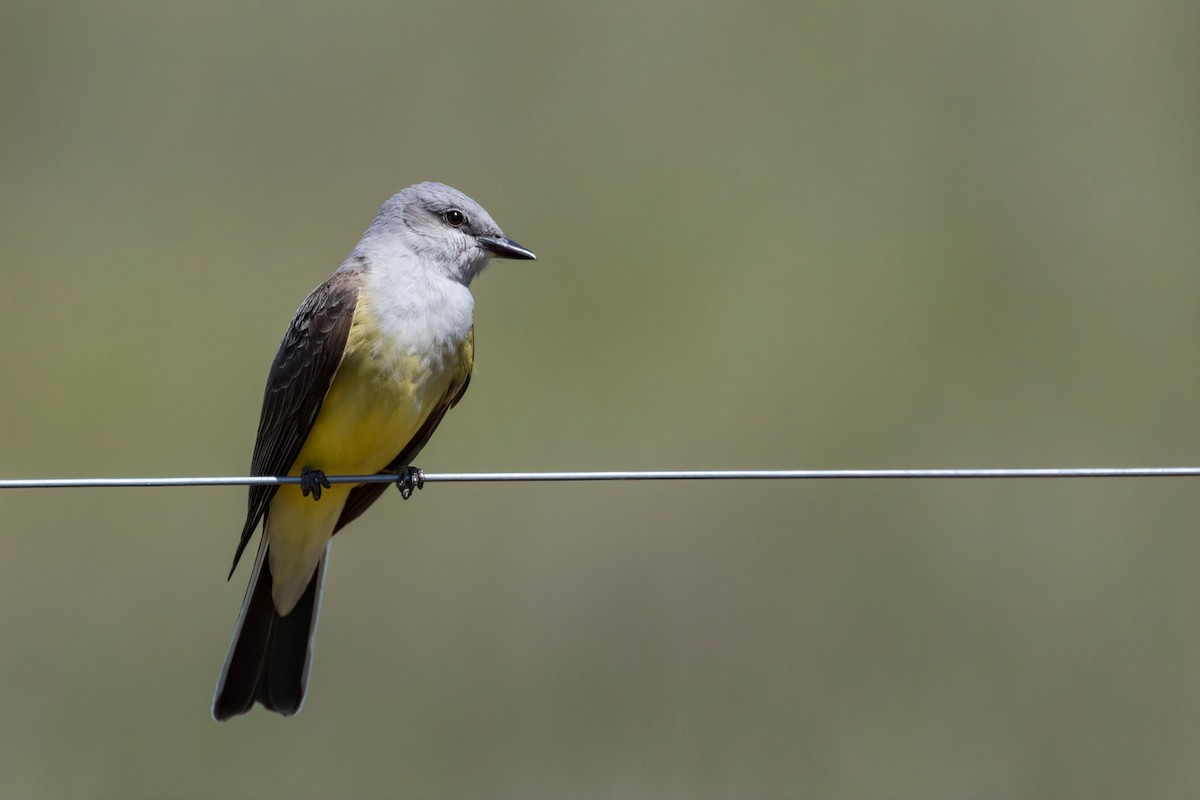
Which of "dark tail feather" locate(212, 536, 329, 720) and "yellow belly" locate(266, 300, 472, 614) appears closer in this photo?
"yellow belly" locate(266, 300, 472, 614)

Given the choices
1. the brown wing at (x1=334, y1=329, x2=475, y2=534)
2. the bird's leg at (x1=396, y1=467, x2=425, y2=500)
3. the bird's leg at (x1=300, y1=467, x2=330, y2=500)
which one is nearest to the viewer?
the bird's leg at (x1=300, y1=467, x2=330, y2=500)

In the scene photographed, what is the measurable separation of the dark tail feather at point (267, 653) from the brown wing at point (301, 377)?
0.56 m

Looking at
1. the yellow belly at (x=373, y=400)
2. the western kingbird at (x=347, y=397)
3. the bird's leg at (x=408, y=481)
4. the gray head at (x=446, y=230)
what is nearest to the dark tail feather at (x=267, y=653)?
the western kingbird at (x=347, y=397)

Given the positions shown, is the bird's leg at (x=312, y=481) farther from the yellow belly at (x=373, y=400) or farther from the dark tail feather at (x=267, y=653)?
the dark tail feather at (x=267, y=653)

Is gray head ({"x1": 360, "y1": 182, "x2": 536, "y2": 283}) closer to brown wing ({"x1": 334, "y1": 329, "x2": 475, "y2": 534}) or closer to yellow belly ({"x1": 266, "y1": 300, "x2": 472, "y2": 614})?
brown wing ({"x1": 334, "y1": 329, "x2": 475, "y2": 534})

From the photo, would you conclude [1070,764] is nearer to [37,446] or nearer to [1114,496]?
[1114,496]

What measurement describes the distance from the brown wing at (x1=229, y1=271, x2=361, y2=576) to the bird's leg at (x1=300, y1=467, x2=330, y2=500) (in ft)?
0.26

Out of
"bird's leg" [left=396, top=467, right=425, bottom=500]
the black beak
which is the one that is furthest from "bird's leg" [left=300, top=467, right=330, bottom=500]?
the black beak

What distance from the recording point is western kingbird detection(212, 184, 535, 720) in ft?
17.8

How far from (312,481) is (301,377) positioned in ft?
1.18

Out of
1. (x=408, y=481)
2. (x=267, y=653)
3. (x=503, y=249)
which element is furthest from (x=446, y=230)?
(x=267, y=653)

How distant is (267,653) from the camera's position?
604cm

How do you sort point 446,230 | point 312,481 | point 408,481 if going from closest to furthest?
point 312,481
point 408,481
point 446,230

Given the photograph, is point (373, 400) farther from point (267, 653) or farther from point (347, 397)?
point (267, 653)
